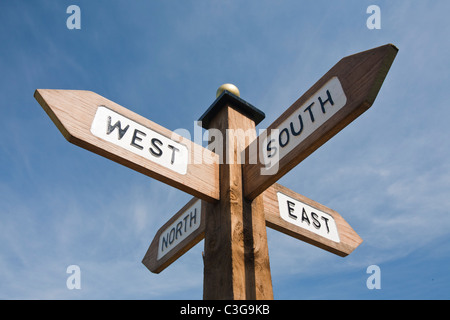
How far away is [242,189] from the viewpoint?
1.44 meters

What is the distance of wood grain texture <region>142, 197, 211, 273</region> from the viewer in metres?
1.58

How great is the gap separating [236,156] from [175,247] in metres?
0.63

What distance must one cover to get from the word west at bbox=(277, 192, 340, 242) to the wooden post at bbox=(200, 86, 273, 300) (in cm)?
20

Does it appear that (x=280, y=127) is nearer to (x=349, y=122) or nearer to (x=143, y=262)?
(x=349, y=122)

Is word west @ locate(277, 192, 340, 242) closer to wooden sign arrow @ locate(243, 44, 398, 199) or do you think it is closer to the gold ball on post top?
wooden sign arrow @ locate(243, 44, 398, 199)

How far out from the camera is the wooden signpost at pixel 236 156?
45.0 inches

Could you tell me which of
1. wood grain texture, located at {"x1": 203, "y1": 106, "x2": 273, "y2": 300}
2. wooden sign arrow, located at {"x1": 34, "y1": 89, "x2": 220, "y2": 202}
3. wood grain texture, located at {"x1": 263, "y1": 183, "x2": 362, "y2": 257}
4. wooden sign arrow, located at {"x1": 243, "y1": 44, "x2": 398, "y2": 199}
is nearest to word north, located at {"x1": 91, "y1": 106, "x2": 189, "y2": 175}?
wooden sign arrow, located at {"x1": 34, "y1": 89, "x2": 220, "y2": 202}

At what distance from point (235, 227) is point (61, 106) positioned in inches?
31.3

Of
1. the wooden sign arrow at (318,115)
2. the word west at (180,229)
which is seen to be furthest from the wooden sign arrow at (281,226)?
the wooden sign arrow at (318,115)

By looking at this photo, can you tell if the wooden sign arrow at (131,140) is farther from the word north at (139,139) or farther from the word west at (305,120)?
the word west at (305,120)

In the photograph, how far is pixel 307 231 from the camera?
1647 mm

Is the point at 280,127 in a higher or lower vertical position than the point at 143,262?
higher

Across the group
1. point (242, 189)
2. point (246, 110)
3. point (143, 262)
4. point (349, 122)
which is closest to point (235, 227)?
point (242, 189)

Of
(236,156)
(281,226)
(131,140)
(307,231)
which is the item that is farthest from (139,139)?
(307,231)
